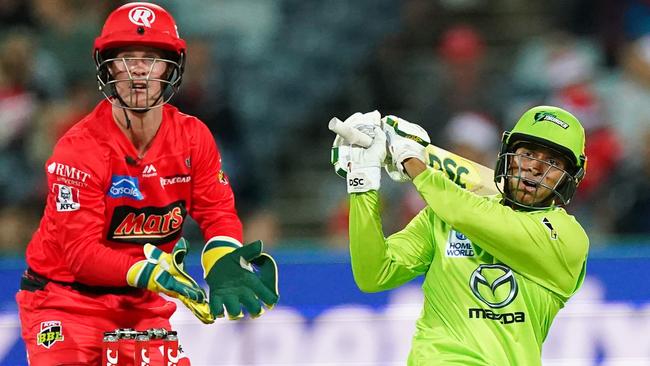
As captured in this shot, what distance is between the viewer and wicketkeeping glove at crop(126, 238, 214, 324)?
452 centimetres

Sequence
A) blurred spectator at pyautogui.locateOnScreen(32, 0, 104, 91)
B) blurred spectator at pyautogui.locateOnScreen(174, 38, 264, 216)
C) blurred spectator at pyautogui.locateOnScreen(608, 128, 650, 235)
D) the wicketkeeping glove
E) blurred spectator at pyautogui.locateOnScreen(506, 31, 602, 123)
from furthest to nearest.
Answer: blurred spectator at pyautogui.locateOnScreen(32, 0, 104, 91), blurred spectator at pyautogui.locateOnScreen(506, 31, 602, 123), blurred spectator at pyautogui.locateOnScreen(174, 38, 264, 216), blurred spectator at pyautogui.locateOnScreen(608, 128, 650, 235), the wicketkeeping glove

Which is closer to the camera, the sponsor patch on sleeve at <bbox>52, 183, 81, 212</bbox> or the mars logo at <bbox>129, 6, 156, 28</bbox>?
the sponsor patch on sleeve at <bbox>52, 183, 81, 212</bbox>

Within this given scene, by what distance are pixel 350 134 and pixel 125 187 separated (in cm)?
83

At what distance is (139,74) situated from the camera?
190 inches

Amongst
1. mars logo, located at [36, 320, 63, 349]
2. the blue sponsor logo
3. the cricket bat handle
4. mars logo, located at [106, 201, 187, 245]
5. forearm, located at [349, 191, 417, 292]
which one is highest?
the cricket bat handle

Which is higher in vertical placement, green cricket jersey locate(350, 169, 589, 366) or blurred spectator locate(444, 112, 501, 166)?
blurred spectator locate(444, 112, 501, 166)

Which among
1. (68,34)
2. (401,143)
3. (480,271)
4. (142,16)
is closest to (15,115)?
(68,34)

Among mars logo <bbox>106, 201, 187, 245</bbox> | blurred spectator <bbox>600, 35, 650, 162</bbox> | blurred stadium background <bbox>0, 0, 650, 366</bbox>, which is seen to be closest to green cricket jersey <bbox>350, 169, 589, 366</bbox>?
mars logo <bbox>106, 201, 187, 245</bbox>

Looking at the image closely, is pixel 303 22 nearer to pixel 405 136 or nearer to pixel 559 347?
pixel 559 347

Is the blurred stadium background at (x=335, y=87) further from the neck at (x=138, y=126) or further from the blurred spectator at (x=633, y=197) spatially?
the neck at (x=138, y=126)

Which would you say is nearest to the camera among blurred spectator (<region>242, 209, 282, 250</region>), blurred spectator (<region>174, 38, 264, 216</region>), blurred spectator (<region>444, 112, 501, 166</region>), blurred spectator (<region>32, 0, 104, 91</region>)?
blurred spectator (<region>242, 209, 282, 250</region>)

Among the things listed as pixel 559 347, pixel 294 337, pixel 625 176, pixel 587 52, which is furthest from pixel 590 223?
pixel 294 337

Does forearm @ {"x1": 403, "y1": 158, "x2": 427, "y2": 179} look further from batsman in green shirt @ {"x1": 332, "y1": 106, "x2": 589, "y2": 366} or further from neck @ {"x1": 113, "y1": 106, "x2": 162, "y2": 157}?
neck @ {"x1": 113, "y1": 106, "x2": 162, "y2": 157}

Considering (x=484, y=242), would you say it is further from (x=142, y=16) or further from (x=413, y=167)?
(x=142, y=16)
